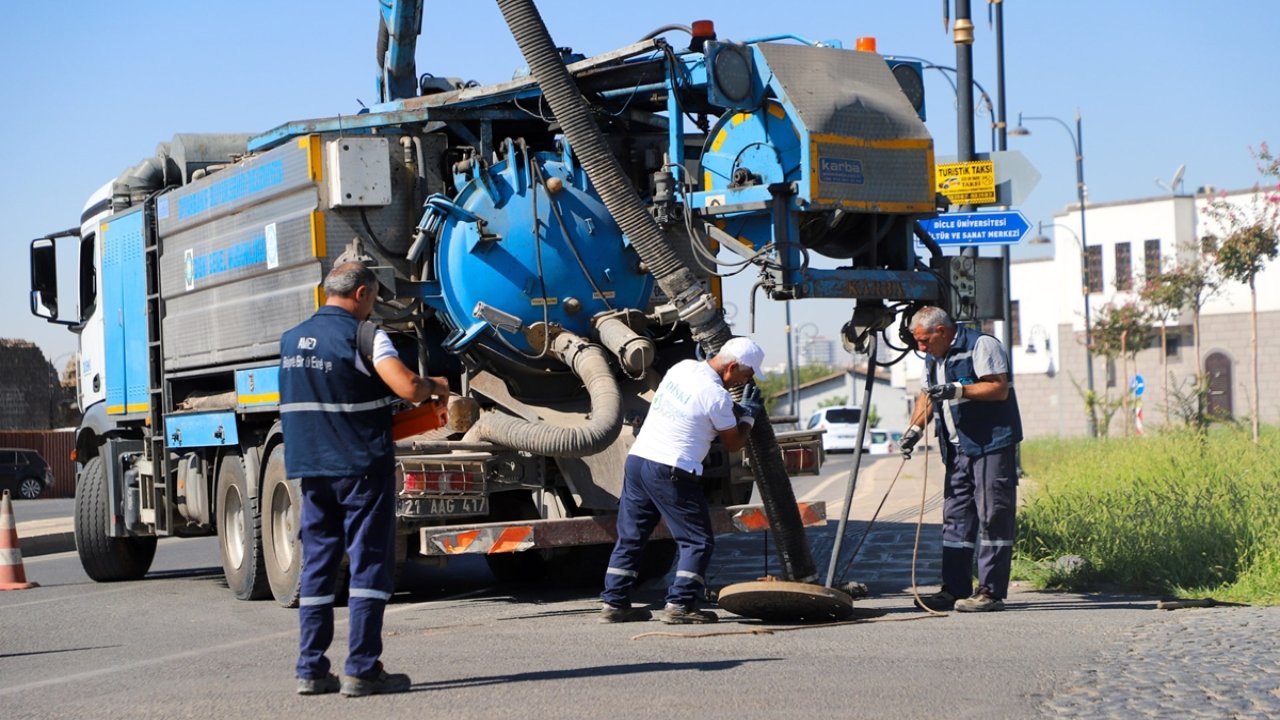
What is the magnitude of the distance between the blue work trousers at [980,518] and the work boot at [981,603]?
3 centimetres

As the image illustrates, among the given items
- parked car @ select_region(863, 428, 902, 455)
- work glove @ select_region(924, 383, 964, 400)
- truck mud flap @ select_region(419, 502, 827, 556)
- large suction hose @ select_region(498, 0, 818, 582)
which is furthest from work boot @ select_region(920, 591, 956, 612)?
parked car @ select_region(863, 428, 902, 455)

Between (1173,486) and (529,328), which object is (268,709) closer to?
(529,328)

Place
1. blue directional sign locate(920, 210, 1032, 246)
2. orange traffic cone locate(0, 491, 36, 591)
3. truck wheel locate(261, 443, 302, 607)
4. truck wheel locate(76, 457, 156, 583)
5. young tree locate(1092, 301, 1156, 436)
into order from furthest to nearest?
young tree locate(1092, 301, 1156, 436) → truck wheel locate(76, 457, 156, 583) → orange traffic cone locate(0, 491, 36, 591) → blue directional sign locate(920, 210, 1032, 246) → truck wheel locate(261, 443, 302, 607)

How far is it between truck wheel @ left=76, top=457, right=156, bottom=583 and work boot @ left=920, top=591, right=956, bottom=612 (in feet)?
23.9

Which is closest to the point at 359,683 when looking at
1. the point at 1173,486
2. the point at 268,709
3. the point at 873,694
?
the point at 268,709

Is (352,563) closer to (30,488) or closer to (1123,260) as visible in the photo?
(30,488)

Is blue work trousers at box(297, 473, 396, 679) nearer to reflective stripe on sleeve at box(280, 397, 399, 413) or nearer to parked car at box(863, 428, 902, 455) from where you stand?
reflective stripe on sleeve at box(280, 397, 399, 413)

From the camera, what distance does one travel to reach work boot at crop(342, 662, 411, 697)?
6355mm

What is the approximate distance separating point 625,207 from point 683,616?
8.10ft

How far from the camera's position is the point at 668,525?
8461mm

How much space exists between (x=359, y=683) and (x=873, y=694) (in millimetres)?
1983

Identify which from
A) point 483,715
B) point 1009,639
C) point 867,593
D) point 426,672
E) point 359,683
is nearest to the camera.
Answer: point 483,715

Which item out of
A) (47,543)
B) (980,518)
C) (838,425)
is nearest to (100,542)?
(47,543)

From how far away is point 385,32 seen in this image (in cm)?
1229
